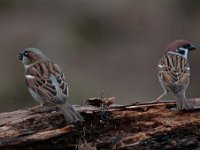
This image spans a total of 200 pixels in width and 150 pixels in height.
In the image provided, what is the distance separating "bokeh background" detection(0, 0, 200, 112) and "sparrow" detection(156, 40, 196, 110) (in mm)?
7254

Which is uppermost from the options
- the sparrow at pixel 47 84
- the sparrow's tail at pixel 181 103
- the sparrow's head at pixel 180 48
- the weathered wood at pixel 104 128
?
the sparrow's head at pixel 180 48

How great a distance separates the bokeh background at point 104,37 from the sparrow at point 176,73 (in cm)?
725

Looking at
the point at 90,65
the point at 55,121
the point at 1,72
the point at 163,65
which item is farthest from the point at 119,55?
the point at 55,121

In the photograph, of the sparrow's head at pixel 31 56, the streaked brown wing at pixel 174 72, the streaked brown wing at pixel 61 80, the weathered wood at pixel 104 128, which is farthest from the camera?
the sparrow's head at pixel 31 56

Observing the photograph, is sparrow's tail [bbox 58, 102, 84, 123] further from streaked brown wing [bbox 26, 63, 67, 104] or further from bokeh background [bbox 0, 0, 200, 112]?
bokeh background [bbox 0, 0, 200, 112]

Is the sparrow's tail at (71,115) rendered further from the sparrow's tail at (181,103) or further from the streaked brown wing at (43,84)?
the sparrow's tail at (181,103)

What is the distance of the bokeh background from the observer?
21.6 m

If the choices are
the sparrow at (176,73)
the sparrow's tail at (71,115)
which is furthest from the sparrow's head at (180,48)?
the sparrow's tail at (71,115)

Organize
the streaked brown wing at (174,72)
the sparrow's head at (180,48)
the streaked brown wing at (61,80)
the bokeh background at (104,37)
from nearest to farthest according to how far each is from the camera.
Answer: the streaked brown wing at (61,80) → the streaked brown wing at (174,72) → the sparrow's head at (180,48) → the bokeh background at (104,37)

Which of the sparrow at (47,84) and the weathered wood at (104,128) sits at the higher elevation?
the sparrow at (47,84)

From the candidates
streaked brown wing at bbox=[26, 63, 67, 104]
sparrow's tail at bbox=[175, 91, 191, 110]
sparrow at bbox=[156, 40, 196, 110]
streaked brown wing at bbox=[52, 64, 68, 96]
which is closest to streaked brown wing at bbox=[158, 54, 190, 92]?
sparrow at bbox=[156, 40, 196, 110]

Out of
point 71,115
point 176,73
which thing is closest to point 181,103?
point 176,73

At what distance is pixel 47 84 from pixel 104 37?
1258cm

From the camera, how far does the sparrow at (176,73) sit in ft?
39.1
